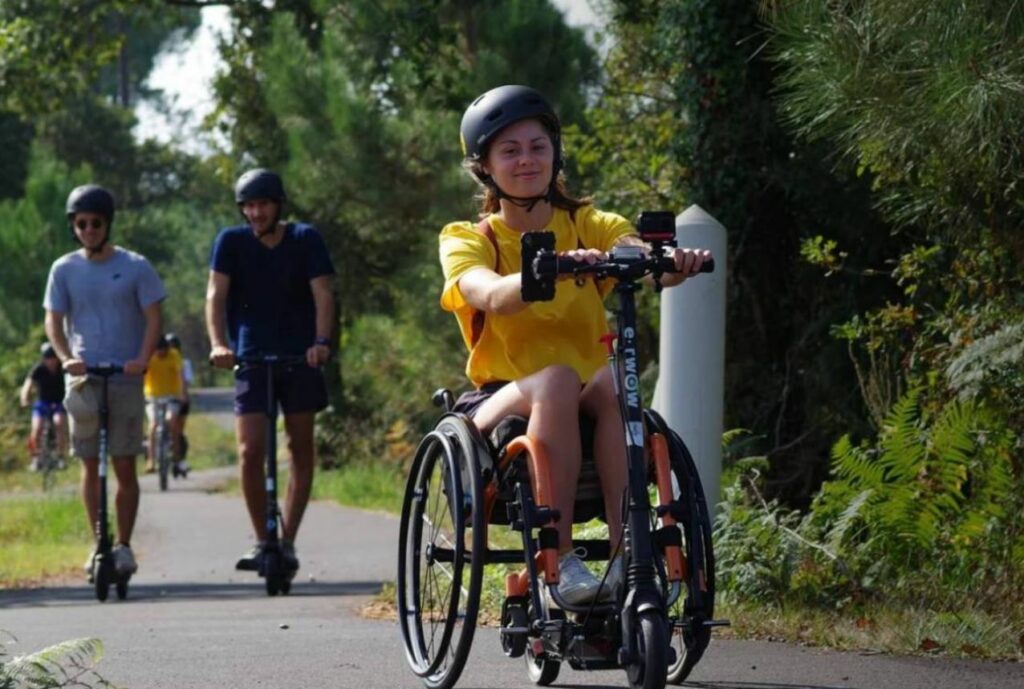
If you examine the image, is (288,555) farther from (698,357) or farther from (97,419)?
(698,357)

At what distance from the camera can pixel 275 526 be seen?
10.3 m

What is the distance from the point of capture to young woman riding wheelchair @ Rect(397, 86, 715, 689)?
5.15m

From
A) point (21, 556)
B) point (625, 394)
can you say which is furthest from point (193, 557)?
point (625, 394)

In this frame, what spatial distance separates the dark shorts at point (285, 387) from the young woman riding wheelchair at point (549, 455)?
13.2 ft

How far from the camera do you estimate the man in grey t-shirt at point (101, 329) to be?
10859 mm

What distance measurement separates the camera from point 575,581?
5.29 meters

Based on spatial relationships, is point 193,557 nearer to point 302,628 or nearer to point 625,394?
point 302,628

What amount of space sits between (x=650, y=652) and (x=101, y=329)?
21.5 feet

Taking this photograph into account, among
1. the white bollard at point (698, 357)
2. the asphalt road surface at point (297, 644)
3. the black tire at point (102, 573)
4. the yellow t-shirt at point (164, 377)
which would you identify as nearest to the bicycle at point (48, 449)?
the yellow t-shirt at point (164, 377)

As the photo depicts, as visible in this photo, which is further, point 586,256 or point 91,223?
point 91,223

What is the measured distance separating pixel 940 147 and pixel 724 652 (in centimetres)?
204

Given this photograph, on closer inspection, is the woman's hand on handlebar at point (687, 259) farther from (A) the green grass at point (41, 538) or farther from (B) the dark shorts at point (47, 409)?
(B) the dark shorts at point (47, 409)

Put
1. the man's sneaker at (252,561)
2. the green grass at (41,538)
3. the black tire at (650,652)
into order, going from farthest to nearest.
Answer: the green grass at (41,538) < the man's sneaker at (252,561) < the black tire at (650,652)

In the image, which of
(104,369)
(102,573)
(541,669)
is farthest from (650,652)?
(104,369)
